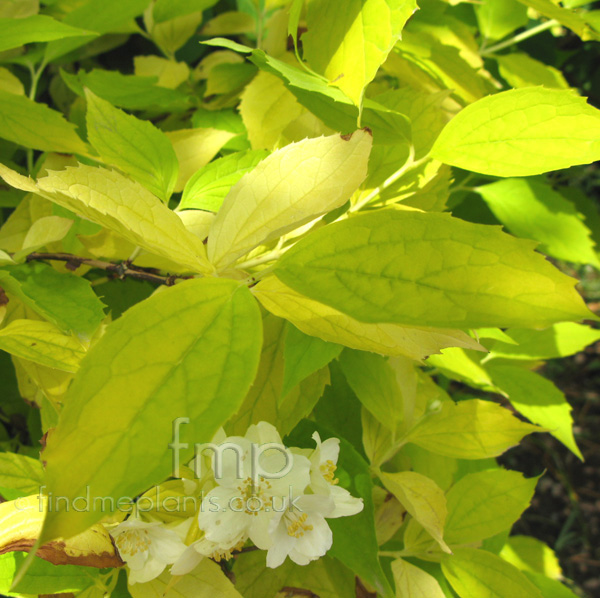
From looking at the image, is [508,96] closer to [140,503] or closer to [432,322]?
[432,322]

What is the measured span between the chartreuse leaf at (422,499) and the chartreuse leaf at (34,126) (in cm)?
52

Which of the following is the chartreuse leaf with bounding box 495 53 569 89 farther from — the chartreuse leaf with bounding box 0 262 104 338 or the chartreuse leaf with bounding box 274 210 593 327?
the chartreuse leaf with bounding box 0 262 104 338

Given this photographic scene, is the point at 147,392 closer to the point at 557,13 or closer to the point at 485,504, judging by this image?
the point at 485,504

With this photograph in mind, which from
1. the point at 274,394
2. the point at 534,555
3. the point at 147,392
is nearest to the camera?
the point at 147,392

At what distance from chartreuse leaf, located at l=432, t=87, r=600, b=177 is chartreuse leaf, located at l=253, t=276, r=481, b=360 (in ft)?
0.56

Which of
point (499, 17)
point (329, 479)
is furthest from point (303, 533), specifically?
point (499, 17)

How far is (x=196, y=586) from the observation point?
493mm

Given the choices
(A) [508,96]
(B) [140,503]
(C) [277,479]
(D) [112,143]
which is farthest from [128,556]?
(A) [508,96]

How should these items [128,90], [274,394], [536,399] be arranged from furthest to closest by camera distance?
[536,399] < [128,90] < [274,394]

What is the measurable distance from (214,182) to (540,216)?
2.07 feet

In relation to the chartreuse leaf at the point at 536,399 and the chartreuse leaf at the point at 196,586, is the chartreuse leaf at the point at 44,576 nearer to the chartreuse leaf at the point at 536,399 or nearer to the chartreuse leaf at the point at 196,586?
the chartreuse leaf at the point at 196,586

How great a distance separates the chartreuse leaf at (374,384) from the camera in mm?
607

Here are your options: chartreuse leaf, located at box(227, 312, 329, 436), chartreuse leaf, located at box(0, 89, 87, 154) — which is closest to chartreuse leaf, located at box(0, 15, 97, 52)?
chartreuse leaf, located at box(0, 89, 87, 154)

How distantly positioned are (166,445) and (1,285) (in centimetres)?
35
